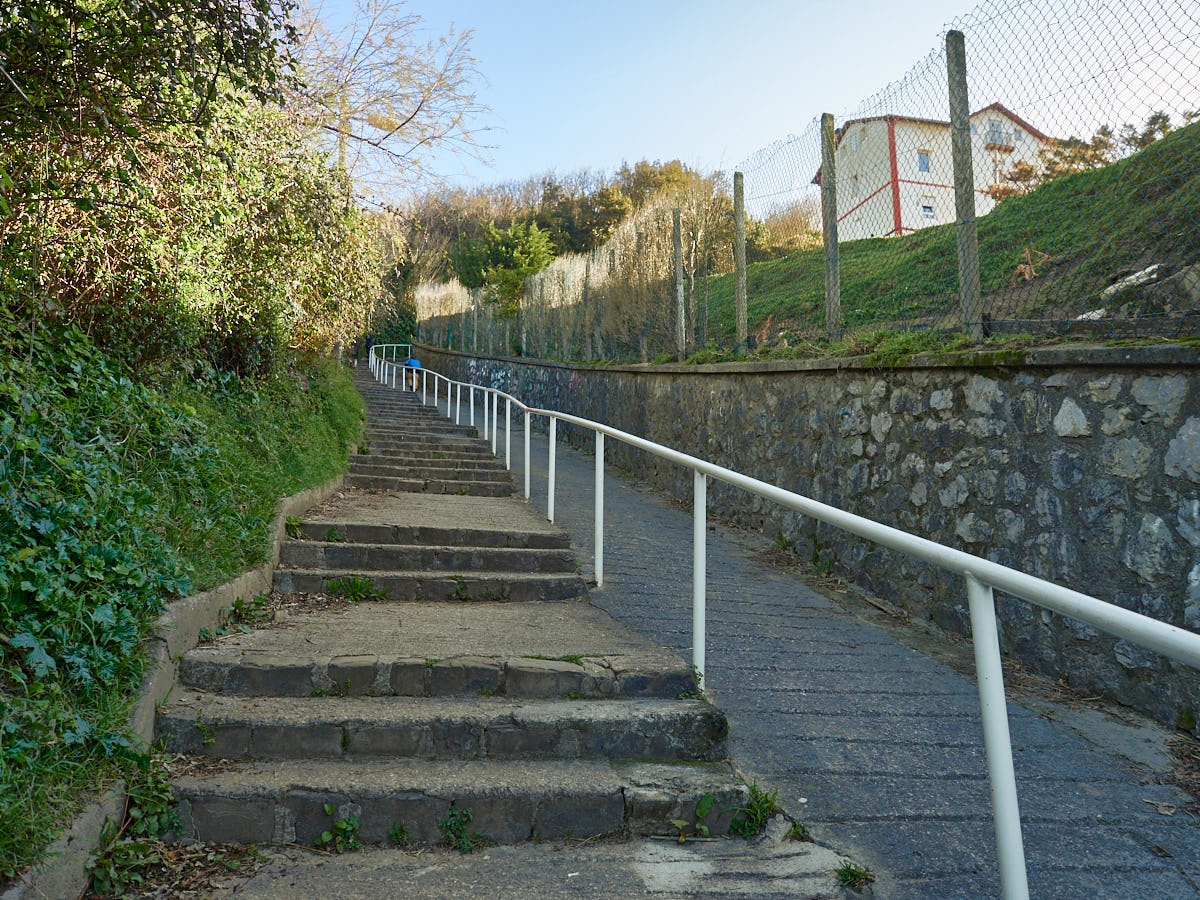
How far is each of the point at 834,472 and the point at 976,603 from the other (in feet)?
13.9

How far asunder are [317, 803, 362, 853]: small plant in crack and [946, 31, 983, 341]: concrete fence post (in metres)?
4.01

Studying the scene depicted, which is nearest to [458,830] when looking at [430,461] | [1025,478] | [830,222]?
[1025,478]

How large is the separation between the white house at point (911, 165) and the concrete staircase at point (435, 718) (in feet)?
11.3

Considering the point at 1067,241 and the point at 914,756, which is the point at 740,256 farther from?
the point at 914,756

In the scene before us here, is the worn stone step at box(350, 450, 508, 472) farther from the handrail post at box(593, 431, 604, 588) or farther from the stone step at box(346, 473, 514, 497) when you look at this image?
the handrail post at box(593, 431, 604, 588)

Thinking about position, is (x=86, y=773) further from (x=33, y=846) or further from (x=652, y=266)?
(x=652, y=266)

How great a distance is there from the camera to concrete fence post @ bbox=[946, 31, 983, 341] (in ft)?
16.0

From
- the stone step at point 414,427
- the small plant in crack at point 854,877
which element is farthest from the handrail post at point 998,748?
the stone step at point 414,427

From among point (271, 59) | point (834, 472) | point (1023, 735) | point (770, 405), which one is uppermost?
point (271, 59)

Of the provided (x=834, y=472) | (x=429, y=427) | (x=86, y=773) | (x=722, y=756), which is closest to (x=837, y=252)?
(x=834, y=472)

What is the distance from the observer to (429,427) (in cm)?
1338

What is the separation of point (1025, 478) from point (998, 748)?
9.15 ft

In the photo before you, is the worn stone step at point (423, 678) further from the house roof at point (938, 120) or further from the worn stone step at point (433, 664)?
the house roof at point (938, 120)

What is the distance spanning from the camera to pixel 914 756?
116 inches
